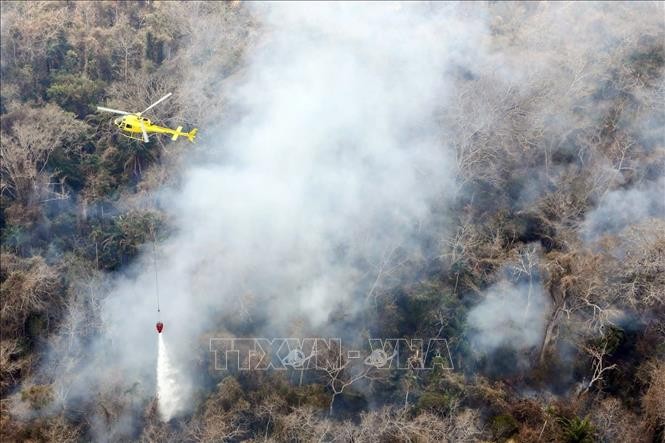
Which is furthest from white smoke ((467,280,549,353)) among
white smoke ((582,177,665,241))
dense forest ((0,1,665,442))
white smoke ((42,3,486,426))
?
white smoke ((42,3,486,426))

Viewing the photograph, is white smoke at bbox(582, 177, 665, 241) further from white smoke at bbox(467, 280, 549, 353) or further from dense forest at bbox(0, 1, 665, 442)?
white smoke at bbox(467, 280, 549, 353)

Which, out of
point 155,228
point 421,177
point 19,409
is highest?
point 421,177

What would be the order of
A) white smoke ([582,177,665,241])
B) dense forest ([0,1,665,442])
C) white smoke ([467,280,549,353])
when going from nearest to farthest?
1. dense forest ([0,1,665,442])
2. white smoke ([467,280,549,353])
3. white smoke ([582,177,665,241])

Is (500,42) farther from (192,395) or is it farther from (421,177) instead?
(192,395)

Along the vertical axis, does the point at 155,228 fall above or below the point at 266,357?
above

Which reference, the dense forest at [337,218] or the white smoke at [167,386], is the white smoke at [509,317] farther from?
the white smoke at [167,386]

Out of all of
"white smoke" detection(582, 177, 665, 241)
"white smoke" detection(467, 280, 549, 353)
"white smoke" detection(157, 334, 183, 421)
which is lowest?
"white smoke" detection(157, 334, 183, 421)

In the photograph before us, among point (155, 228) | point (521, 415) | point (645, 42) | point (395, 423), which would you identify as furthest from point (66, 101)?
point (645, 42)

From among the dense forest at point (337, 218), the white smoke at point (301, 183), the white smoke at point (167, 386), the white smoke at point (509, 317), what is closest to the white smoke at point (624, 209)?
the dense forest at point (337, 218)
